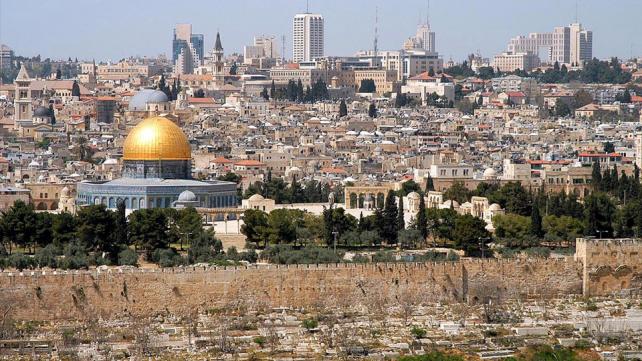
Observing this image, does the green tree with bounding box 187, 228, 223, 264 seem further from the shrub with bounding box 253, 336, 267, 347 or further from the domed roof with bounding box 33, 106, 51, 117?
the domed roof with bounding box 33, 106, 51, 117

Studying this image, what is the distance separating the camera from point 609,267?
42.0 m

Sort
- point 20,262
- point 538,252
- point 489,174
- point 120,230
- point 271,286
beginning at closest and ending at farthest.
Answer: point 271,286 < point 20,262 < point 538,252 < point 120,230 < point 489,174

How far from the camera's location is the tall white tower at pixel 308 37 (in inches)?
7318

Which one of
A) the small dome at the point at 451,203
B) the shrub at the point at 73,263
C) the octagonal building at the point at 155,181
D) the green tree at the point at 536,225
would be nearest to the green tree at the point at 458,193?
the small dome at the point at 451,203

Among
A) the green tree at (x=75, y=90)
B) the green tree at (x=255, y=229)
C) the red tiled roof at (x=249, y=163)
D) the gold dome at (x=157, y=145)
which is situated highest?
the green tree at (x=75, y=90)

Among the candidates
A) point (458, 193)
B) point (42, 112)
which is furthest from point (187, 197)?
point (42, 112)

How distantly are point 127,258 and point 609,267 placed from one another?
412 inches

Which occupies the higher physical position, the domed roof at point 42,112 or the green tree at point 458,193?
the domed roof at point 42,112

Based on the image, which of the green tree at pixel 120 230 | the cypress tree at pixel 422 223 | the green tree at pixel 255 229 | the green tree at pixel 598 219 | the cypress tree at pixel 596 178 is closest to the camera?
the green tree at pixel 120 230

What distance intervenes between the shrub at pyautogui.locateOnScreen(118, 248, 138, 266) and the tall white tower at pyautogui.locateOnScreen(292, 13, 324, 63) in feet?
458

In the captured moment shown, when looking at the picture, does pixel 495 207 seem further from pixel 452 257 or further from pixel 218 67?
pixel 218 67

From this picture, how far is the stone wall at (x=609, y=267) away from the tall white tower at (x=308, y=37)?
14313 cm

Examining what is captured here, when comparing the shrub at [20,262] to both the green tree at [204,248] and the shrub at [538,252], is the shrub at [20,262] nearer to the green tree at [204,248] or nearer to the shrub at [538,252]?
the green tree at [204,248]

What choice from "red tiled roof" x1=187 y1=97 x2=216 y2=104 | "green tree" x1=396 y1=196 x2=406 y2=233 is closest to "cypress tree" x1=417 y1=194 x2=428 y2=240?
"green tree" x1=396 y1=196 x2=406 y2=233
